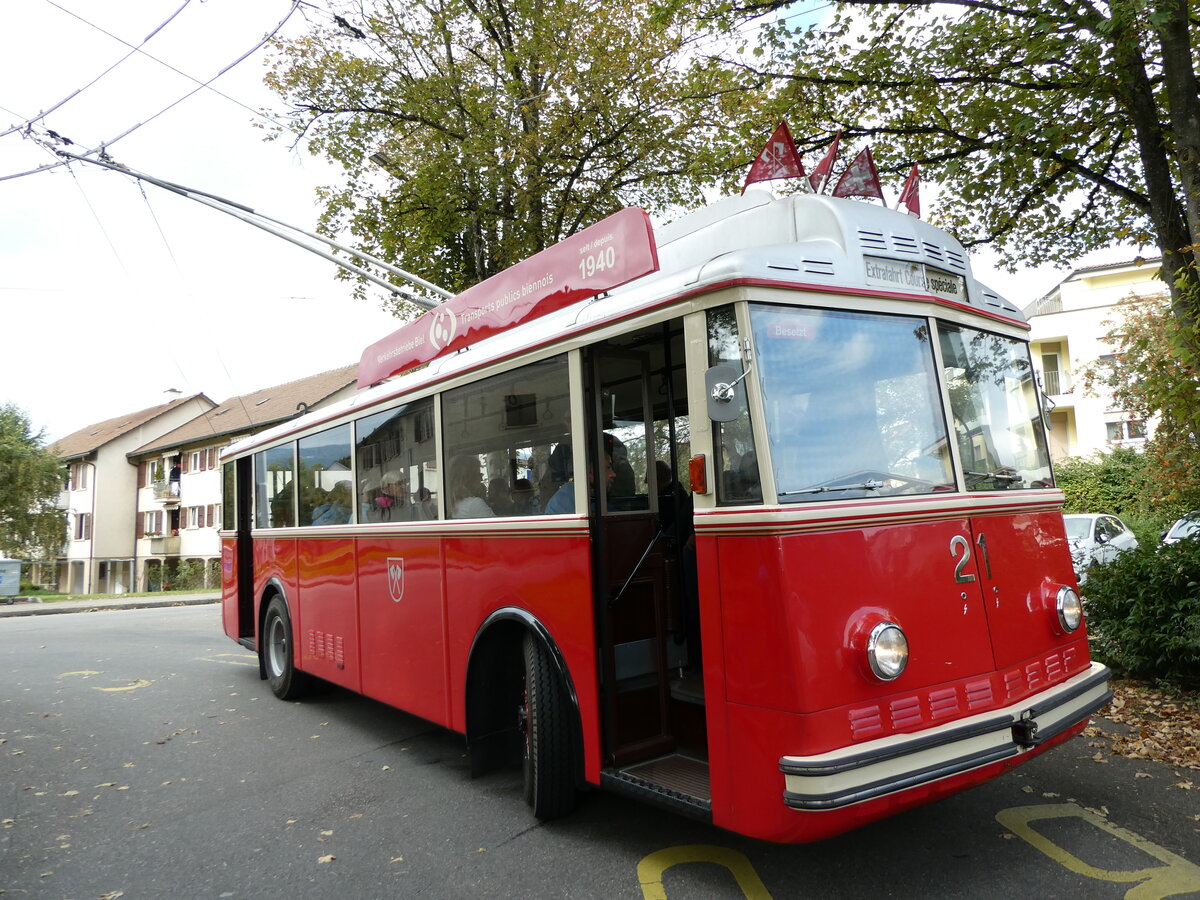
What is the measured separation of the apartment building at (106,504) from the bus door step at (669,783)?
52.3m

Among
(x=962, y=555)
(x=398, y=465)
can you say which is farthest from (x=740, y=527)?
(x=398, y=465)

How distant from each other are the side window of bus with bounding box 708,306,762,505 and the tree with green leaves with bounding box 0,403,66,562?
151 ft

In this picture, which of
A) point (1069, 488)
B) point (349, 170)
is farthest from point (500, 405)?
point (1069, 488)

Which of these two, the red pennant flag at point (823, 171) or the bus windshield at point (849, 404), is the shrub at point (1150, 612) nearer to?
the bus windshield at point (849, 404)

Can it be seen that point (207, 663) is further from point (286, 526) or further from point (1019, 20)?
point (1019, 20)

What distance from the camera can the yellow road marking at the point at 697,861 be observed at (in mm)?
3771

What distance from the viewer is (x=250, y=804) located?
5.39 m

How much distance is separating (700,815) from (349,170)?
53.4 ft

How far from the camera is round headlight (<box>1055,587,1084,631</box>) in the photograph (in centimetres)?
418

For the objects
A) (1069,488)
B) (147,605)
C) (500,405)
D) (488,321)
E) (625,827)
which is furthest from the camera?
(1069,488)

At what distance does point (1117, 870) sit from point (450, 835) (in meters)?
3.28

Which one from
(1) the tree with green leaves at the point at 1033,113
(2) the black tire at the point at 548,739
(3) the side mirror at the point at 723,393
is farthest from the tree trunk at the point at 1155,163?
(2) the black tire at the point at 548,739

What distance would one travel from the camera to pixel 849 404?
371cm

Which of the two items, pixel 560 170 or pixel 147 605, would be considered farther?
pixel 147 605
